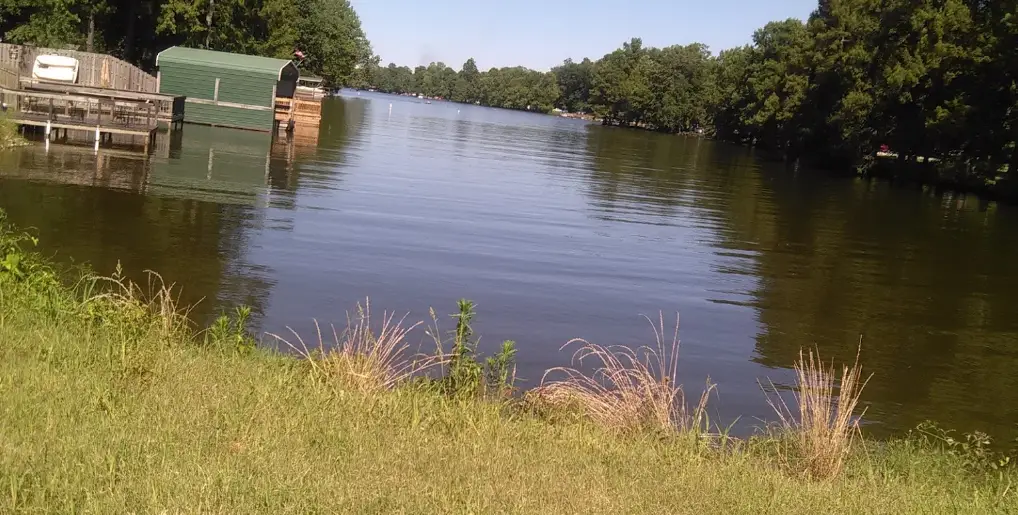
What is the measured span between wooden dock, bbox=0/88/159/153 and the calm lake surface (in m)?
1.14

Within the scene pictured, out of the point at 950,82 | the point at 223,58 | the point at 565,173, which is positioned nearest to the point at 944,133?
the point at 950,82

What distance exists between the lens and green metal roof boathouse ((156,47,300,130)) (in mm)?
36906

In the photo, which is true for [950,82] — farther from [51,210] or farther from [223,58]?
[51,210]

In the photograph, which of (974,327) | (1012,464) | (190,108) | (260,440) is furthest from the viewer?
(190,108)

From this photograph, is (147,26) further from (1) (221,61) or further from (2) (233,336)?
(2) (233,336)

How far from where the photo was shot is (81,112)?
95.2 feet

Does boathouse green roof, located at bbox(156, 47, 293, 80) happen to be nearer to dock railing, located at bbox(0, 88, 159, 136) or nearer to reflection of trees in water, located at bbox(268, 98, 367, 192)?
reflection of trees in water, located at bbox(268, 98, 367, 192)

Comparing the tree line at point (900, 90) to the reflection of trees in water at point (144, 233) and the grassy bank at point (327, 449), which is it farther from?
the grassy bank at point (327, 449)

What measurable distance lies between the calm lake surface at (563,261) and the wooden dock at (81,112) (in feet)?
3.76

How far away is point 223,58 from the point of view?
1484 inches

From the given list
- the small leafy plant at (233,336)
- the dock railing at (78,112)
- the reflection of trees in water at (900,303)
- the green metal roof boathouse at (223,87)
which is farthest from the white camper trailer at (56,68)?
the small leafy plant at (233,336)

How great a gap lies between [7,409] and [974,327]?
1379cm

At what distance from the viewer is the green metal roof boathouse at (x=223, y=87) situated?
36.9 meters

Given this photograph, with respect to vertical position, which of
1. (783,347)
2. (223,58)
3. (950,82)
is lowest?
(783,347)
